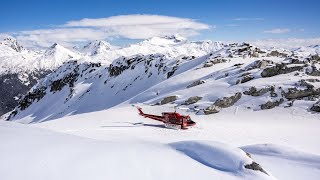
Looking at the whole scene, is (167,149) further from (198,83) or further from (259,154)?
(198,83)

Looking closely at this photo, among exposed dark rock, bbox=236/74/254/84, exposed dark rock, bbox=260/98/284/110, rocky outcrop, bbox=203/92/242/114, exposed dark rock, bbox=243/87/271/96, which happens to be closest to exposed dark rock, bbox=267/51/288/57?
exposed dark rock, bbox=236/74/254/84

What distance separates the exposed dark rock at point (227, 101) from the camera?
41.9 m

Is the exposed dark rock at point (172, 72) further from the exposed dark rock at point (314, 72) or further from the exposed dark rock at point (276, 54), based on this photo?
the exposed dark rock at point (314, 72)

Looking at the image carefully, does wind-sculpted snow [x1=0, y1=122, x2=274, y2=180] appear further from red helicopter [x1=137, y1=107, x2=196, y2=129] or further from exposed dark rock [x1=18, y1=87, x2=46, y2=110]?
exposed dark rock [x1=18, y1=87, x2=46, y2=110]

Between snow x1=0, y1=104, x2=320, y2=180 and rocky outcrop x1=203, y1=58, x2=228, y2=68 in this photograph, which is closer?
snow x1=0, y1=104, x2=320, y2=180

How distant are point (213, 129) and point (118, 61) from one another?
103045 mm

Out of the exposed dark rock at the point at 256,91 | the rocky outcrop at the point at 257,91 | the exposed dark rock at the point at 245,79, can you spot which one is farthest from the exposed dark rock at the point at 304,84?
the exposed dark rock at the point at 245,79

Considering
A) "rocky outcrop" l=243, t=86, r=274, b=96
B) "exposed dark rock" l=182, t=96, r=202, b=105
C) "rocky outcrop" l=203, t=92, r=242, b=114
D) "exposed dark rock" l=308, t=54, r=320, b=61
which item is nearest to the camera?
"rocky outcrop" l=203, t=92, r=242, b=114

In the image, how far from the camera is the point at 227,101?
139 ft

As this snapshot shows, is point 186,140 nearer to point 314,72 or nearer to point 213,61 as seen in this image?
point 314,72

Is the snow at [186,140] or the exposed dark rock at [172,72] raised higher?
the exposed dark rock at [172,72]

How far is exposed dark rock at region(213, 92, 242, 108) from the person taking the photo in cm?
4194

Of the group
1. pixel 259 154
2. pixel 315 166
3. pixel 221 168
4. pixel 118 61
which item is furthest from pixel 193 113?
pixel 118 61

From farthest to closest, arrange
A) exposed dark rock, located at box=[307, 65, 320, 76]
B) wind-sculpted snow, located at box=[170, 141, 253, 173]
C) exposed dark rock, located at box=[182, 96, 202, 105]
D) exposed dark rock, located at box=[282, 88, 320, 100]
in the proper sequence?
1. exposed dark rock, located at box=[182, 96, 202, 105]
2. exposed dark rock, located at box=[307, 65, 320, 76]
3. exposed dark rock, located at box=[282, 88, 320, 100]
4. wind-sculpted snow, located at box=[170, 141, 253, 173]
